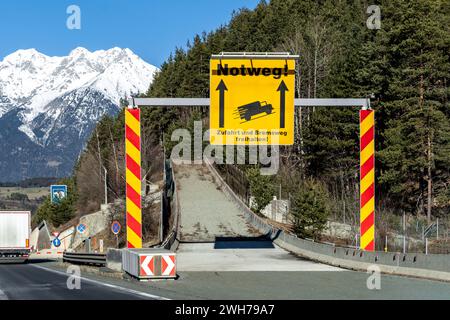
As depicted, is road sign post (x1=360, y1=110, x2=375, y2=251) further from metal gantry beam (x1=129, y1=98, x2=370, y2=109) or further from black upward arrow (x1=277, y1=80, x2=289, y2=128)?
black upward arrow (x1=277, y1=80, x2=289, y2=128)

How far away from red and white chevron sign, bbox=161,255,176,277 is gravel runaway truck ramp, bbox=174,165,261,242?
26124mm

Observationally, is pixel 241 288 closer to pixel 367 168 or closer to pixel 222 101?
pixel 367 168

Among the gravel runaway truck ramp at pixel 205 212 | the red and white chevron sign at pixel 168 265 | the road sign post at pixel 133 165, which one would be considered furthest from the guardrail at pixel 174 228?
the road sign post at pixel 133 165

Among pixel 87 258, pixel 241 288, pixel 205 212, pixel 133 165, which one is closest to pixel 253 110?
pixel 133 165

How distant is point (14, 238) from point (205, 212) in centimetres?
2057

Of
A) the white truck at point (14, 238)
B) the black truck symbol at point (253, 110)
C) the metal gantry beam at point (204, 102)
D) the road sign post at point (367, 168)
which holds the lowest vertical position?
the white truck at point (14, 238)

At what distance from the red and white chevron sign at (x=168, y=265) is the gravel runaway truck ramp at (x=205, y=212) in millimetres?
26124

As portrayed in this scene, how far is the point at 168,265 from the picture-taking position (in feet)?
67.2

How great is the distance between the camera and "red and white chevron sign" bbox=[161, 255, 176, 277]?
66.7 ft

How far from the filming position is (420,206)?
5797 centimetres

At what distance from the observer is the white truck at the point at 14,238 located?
45688 millimetres

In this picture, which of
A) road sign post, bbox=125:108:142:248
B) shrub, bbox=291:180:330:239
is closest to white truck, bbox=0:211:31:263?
shrub, bbox=291:180:330:239

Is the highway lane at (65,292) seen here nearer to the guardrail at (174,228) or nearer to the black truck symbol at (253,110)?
the black truck symbol at (253,110)
